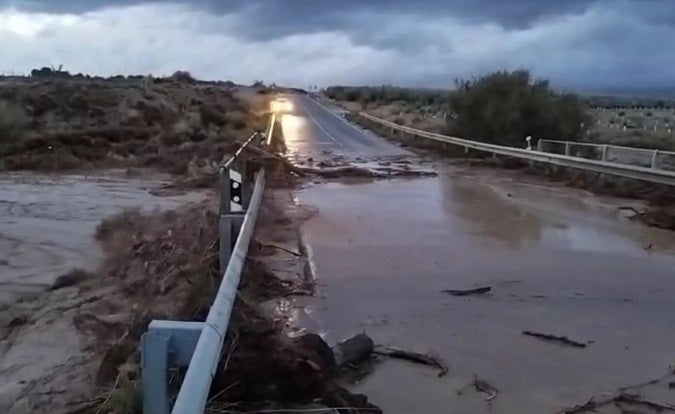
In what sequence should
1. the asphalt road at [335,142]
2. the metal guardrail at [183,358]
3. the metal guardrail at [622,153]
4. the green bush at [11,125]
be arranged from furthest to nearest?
the green bush at [11,125], the asphalt road at [335,142], the metal guardrail at [622,153], the metal guardrail at [183,358]

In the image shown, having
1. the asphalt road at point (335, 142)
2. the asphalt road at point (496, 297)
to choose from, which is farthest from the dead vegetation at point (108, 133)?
the asphalt road at point (496, 297)

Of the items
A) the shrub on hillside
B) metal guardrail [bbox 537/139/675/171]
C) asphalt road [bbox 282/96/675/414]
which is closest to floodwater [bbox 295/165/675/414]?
asphalt road [bbox 282/96/675/414]

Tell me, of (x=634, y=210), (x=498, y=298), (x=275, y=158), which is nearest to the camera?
(x=498, y=298)

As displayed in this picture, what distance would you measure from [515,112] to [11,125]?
21655 millimetres

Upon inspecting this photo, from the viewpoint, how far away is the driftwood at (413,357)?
6.87 m

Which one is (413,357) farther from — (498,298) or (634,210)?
(634,210)

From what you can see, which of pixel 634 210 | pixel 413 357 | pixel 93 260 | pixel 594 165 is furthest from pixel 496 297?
pixel 594 165

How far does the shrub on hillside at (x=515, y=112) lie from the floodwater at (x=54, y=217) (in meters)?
17.1

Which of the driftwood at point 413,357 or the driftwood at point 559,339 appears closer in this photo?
the driftwood at point 413,357

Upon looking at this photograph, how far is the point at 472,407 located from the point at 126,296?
563cm

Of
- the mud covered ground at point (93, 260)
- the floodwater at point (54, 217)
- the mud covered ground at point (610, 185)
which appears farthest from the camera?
the mud covered ground at point (610, 185)

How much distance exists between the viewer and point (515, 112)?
38.1 metres

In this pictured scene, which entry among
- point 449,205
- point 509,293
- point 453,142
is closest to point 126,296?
point 509,293

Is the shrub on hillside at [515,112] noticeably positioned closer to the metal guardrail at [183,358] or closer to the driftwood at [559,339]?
the driftwood at [559,339]
